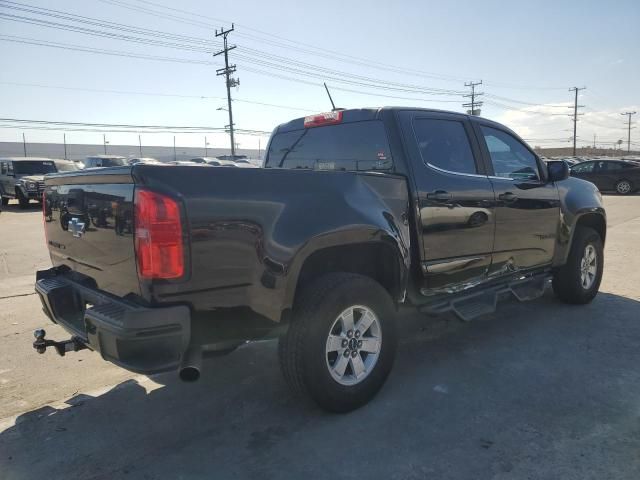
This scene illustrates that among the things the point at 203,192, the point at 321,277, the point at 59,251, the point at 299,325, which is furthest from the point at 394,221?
the point at 59,251

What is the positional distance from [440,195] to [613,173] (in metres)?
22.9

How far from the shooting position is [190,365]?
2.57 meters

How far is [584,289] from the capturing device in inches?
215

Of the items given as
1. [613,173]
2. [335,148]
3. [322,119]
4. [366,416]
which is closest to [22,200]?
[322,119]

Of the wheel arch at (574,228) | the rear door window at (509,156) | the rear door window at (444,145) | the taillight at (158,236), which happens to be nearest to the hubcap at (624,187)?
the wheel arch at (574,228)

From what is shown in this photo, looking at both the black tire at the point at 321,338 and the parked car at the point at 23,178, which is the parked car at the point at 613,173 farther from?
the black tire at the point at 321,338

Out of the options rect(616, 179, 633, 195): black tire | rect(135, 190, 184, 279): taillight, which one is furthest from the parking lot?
rect(616, 179, 633, 195): black tire

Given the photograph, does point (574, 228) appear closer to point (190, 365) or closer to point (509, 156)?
point (509, 156)

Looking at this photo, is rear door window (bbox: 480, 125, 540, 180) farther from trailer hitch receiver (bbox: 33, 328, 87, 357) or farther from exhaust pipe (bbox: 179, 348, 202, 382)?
trailer hitch receiver (bbox: 33, 328, 87, 357)

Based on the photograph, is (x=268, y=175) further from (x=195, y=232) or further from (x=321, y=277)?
(x=321, y=277)

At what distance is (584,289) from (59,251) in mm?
5101

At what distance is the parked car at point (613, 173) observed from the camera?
2239cm

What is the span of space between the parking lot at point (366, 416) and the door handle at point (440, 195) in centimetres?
131

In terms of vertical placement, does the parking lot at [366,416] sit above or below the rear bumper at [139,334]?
below
